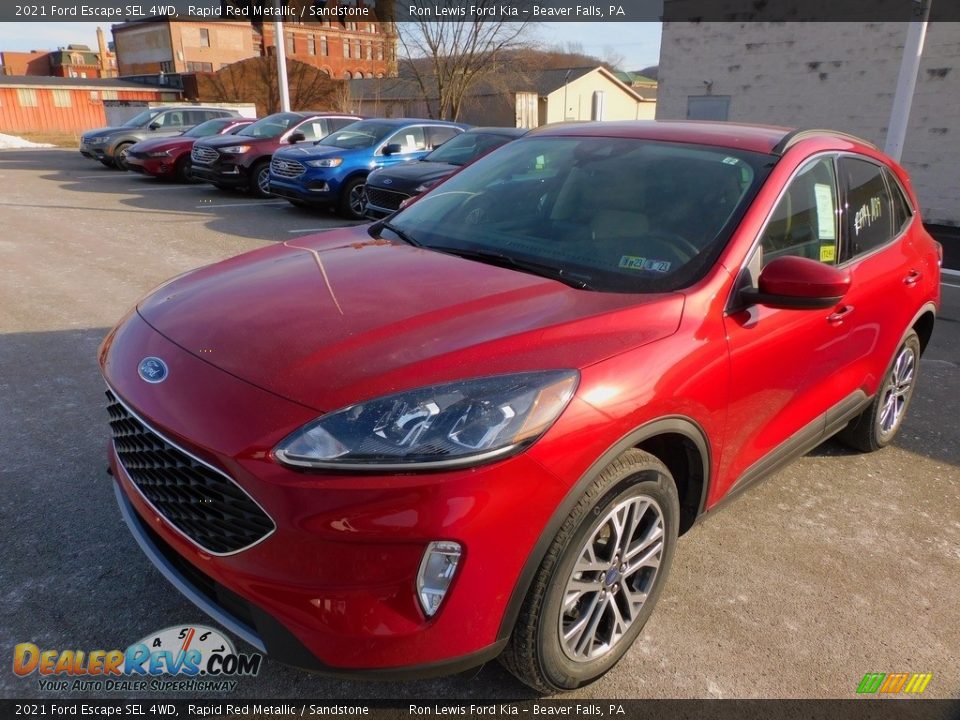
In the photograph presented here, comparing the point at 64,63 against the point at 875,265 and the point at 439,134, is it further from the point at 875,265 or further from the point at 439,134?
the point at 875,265

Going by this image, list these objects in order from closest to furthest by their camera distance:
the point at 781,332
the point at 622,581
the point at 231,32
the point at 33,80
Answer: the point at 622,581 → the point at 781,332 → the point at 33,80 → the point at 231,32

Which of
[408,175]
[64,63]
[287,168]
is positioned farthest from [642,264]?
[64,63]

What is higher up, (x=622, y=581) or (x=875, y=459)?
(x=622, y=581)

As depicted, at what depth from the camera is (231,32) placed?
70.1 meters

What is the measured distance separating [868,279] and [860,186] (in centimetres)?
52

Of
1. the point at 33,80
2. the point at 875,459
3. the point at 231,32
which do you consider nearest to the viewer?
the point at 875,459

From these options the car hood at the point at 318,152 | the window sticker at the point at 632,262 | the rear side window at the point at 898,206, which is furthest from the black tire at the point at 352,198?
the window sticker at the point at 632,262

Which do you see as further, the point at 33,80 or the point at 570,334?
the point at 33,80

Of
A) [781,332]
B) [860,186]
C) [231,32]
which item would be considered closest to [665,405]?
[781,332]

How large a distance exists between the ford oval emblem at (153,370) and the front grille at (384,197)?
777cm

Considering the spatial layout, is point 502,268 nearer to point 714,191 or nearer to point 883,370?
point 714,191

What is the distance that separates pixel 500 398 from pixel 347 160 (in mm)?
10285

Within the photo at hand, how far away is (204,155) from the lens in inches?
539

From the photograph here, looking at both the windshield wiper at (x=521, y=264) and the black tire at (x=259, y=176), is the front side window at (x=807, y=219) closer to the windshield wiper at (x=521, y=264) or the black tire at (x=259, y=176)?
the windshield wiper at (x=521, y=264)
